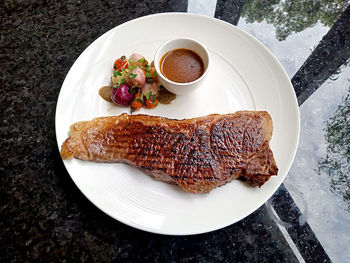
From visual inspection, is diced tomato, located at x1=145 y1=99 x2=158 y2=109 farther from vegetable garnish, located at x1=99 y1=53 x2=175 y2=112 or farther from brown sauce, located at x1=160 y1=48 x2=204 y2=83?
brown sauce, located at x1=160 y1=48 x2=204 y2=83

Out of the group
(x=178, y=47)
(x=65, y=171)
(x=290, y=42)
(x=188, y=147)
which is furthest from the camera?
(x=290, y=42)

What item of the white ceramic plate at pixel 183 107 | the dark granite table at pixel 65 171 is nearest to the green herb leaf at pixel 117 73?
the white ceramic plate at pixel 183 107

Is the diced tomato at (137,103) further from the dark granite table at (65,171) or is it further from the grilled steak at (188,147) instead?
the dark granite table at (65,171)

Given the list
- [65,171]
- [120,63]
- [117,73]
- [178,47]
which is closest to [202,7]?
[178,47]

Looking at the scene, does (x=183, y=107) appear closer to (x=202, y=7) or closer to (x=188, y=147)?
(x=188, y=147)

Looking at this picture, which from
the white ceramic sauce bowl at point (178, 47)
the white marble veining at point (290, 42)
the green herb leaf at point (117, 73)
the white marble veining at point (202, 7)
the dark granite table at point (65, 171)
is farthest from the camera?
the white marble veining at point (202, 7)
